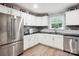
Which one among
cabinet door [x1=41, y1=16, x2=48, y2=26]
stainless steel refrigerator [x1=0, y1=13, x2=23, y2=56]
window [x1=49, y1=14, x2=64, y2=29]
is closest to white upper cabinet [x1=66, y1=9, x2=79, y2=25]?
window [x1=49, y1=14, x2=64, y2=29]

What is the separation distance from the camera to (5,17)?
1.89 metres

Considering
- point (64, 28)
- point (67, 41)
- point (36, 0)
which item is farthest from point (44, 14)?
point (36, 0)

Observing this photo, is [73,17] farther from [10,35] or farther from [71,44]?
[10,35]

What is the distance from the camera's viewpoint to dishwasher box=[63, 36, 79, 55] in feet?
8.05

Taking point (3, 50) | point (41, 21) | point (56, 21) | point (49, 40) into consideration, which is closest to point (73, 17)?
point (56, 21)

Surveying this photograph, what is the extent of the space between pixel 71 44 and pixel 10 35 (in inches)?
80.7

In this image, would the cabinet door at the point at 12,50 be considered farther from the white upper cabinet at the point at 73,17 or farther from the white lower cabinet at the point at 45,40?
the white upper cabinet at the point at 73,17

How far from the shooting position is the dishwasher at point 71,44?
2.45 metres

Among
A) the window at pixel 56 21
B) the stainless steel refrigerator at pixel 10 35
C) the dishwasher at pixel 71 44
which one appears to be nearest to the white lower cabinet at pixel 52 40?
the dishwasher at pixel 71 44

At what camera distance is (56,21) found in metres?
4.12

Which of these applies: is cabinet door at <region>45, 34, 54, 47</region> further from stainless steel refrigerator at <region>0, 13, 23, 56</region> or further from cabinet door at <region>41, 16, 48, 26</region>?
stainless steel refrigerator at <region>0, 13, 23, 56</region>

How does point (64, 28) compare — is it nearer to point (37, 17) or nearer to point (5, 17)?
point (37, 17)

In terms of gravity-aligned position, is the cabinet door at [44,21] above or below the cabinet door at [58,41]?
above

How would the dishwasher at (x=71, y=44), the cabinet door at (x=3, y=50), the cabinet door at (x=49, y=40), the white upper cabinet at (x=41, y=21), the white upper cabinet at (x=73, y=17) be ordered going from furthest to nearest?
1. the white upper cabinet at (x=41, y=21)
2. the cabinet door at (x=49, y=40)
3. the white upper cabinet at (x=73, y=17)
4. the dishwasher at (x=71, y=44)
5. the cabinet door at (x=3, y=50)
